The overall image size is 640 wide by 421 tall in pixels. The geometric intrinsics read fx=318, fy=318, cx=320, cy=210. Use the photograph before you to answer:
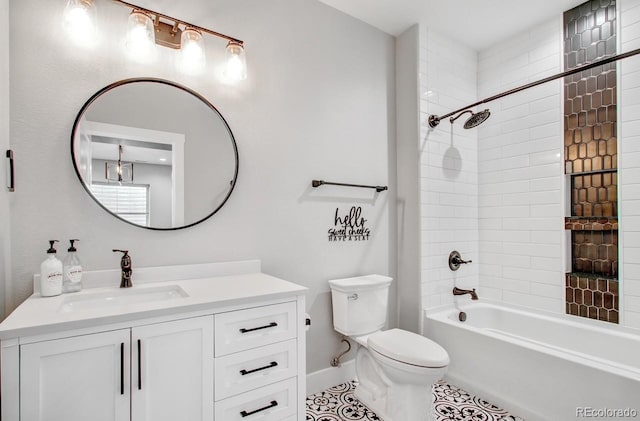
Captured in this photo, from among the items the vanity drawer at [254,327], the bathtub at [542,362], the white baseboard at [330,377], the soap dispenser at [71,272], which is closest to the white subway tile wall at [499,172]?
the bathtub at [542,362]

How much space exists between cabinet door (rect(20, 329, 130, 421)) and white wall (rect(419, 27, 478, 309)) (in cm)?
201

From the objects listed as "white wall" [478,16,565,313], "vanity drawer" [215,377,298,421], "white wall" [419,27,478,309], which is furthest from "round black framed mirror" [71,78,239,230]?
"white wall" [478,16,565,313]

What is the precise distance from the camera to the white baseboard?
6.98ft

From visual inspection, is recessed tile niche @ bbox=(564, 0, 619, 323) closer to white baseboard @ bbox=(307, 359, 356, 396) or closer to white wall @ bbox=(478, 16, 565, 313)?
white wall @ bbox=(478, 16, 565, 313)

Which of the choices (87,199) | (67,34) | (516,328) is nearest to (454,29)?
(516,328)

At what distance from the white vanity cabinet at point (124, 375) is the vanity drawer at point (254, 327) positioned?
0.17ft

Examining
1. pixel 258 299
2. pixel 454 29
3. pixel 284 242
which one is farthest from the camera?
pixel 454 29

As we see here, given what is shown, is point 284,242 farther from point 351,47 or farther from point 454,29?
point 454,29

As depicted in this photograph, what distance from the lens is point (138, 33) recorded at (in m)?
1.52

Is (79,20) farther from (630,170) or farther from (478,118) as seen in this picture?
(630,170)

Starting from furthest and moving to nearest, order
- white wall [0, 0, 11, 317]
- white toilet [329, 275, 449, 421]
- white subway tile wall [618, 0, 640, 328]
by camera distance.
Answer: white subway tile wall [618, 0, 640, 328] → white toilet [329, 275, 449, 421] → white wall [0, 0, 11, 317]

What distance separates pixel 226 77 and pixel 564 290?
9.06 ft

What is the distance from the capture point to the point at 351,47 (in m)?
2.39

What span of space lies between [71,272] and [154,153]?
65cm
